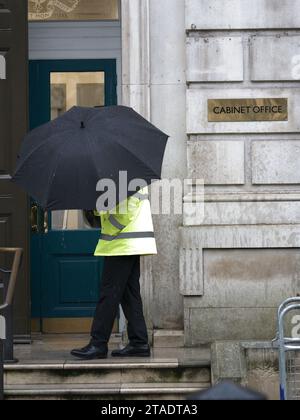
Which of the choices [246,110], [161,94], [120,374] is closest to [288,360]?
[120,374]

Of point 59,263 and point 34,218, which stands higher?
point 34,218

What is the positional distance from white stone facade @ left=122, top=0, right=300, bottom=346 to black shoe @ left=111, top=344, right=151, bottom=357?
69cm

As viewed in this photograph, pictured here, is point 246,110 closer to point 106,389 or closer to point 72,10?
point 72,10

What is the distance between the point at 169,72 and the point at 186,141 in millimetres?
678

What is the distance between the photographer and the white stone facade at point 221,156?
8.15 m

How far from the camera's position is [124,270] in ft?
24.2

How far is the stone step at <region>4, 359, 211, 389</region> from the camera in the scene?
7098 mm

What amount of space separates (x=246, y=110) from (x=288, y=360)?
2.46m

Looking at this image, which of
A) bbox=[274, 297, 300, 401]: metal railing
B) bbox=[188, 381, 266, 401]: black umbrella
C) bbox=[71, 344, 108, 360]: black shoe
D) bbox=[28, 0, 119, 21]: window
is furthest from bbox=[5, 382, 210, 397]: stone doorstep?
bbox=[188, 381, 266, 401]: black umbrella

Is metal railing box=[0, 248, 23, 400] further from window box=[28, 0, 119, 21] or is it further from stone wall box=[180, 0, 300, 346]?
window box=[28, 0, 119, 21]

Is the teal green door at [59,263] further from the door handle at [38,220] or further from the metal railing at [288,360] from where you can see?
the metal railing at [288,360]

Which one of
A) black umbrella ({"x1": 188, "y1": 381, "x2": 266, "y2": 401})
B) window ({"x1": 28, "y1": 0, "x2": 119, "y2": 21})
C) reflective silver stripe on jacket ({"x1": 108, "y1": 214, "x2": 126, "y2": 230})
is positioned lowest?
black umbrella ({"x1": 188, "y1": 381, "x2": 266, "y2": 401})
